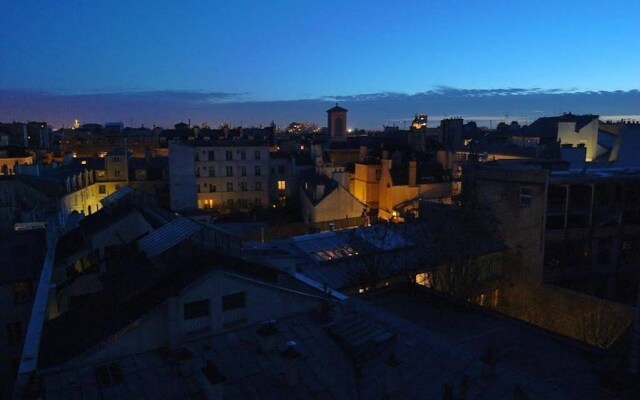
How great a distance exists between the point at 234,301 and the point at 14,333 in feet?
46.3

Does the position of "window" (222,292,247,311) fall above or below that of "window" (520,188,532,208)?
below

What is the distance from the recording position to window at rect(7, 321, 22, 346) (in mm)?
19875

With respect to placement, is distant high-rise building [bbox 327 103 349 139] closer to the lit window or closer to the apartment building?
the apartment building

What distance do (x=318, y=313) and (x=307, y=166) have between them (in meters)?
47.2

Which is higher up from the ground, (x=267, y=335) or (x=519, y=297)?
(x=267, y=335)

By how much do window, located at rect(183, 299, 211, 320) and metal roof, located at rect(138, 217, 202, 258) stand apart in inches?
109

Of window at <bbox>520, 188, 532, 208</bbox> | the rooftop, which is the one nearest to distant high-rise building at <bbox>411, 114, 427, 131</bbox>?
window at <bbox>520, 188, 532, 208</bbox>

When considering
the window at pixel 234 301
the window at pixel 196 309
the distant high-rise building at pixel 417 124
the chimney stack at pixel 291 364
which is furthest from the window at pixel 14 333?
the distant high-rise building at pixel 417 124

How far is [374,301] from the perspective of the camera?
1812 centimetres

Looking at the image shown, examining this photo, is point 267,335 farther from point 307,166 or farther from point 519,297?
point 307,166

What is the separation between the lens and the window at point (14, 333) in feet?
65.2

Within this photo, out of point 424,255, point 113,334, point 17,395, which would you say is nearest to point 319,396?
point 113,334

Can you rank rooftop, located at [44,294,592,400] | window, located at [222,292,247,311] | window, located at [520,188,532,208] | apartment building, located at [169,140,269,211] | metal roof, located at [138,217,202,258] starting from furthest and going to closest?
apartment building, located at [169,140,269,211]
window, located at [520,188,532,208]
metal roof, located at [138,217,202,258]
window, located at [222,292,247,311]
rooftop, located at [44,294,592,400]

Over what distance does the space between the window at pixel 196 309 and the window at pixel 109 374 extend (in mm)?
1698
